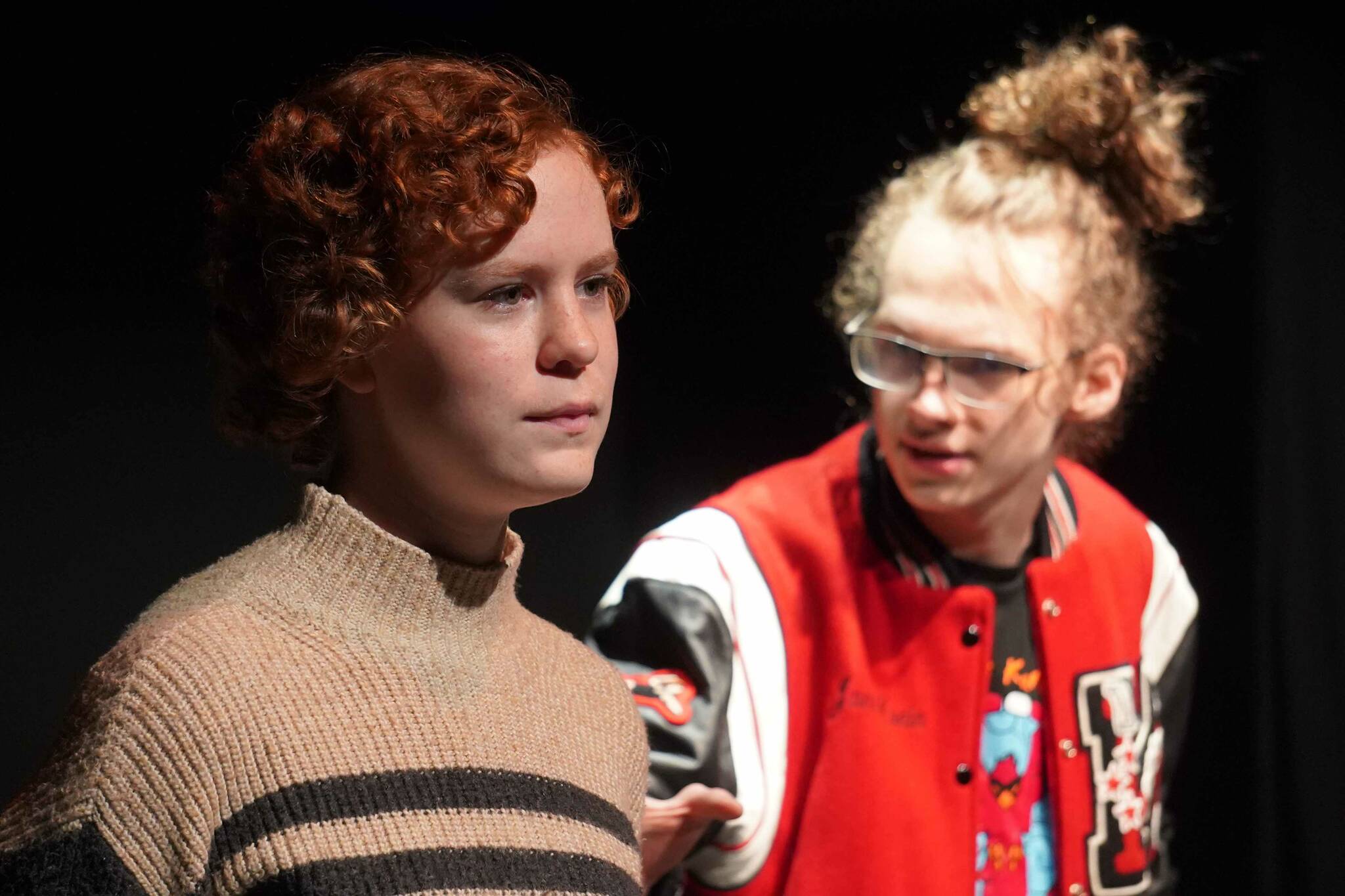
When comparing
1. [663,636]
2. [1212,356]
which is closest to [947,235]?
[663,636]

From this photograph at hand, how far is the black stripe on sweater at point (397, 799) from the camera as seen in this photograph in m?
1.08

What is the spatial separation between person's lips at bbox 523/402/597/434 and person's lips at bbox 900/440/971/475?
81 centimetres

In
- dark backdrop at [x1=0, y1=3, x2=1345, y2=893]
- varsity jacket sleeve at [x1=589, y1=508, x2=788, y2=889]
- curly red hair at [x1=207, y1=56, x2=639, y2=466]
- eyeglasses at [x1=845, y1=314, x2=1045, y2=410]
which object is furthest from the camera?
eyeglasses at [x1=845, y1=314, x2=1045, y2=410]

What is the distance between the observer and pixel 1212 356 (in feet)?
8.38

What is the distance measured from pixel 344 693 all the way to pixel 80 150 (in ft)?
2.40

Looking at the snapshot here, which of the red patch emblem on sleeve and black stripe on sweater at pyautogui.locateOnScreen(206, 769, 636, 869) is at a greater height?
black stripe on sweater at pyautogui.locateOnScreen(206, 769, 636, 869)

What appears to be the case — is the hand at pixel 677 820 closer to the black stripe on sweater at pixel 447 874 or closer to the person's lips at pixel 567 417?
the black stripe on sweater at pixel 447 874

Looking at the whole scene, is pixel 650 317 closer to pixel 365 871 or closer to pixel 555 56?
pixel 555 56

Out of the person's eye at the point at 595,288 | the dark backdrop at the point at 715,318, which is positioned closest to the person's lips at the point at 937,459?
the dark backdrop at the point at 715,318

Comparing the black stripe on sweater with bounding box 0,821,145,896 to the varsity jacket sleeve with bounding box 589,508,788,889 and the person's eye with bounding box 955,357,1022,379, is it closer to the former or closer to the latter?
the varsity jacket sleeve with bounding box 589,508,788,889

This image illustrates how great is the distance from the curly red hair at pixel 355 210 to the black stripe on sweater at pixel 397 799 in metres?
0.31

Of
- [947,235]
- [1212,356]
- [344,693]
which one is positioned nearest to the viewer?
[344,693]

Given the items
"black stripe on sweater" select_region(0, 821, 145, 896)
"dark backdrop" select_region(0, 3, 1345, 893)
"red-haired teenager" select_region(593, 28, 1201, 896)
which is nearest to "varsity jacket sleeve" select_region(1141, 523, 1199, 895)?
"red-haired teenager" select_region(593, 28, 1201, 896)

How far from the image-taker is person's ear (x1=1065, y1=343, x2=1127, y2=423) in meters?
2.03
